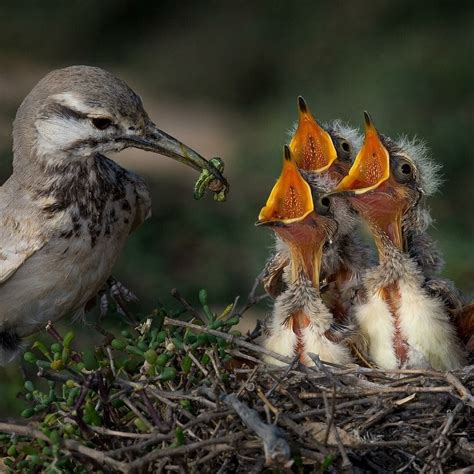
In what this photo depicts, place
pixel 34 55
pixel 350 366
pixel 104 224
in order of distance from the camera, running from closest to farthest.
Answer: pixel 350 366 → pixel 104 224 → pixel 34 55

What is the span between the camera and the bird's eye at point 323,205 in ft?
15.4

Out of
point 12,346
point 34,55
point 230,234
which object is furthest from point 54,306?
point 34,55

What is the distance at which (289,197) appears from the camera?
4.69 metres

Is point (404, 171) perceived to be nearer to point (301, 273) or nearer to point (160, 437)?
point (301, 273)

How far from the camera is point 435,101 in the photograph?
383 inches

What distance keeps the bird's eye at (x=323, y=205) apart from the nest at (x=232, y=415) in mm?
528

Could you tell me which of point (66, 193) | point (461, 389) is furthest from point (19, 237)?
point (461, 389)

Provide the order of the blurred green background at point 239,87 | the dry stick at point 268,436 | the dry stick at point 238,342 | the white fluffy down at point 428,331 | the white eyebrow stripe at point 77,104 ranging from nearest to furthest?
the dry stick at point 268,436 < the dry stick at point 238,342 < the white fluffy down at point 428,331 < the white eyebrow stripe at point 77,104 < the blurred green background at point 239,87

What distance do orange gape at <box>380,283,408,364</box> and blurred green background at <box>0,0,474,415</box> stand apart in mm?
1670

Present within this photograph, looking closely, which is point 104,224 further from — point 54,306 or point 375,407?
point 375,407

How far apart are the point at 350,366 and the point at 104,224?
1.28 metres

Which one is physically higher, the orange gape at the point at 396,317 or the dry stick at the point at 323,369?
the orange gape at the point at 396,317

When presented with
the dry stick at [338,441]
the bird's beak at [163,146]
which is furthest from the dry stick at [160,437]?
the bird's beak at [163,146]

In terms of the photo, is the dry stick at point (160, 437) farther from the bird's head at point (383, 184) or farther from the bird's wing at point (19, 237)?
the bird's wing at point (19, 237)
